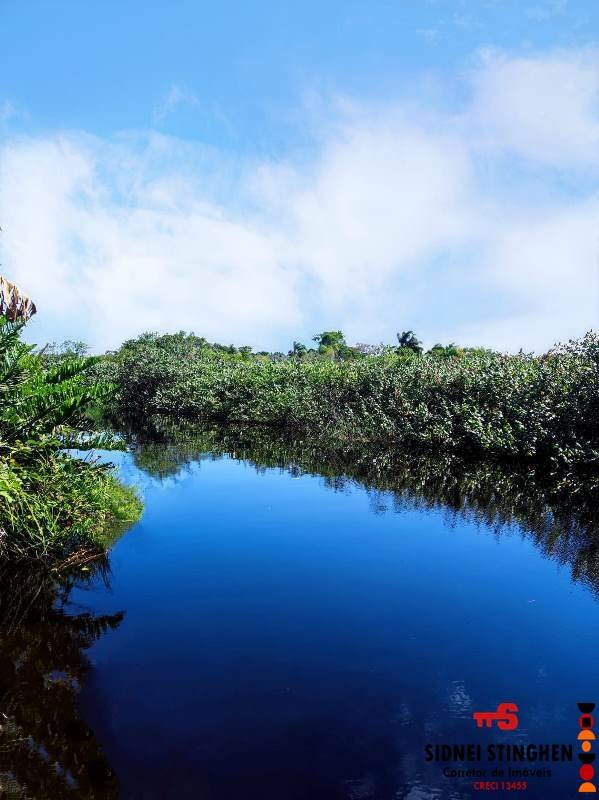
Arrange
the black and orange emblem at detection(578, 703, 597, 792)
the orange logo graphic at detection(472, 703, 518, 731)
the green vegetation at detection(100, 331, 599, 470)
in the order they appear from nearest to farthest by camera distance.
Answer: the black and orange emblem at detection(578, 703, 597, 792) < the orange logo graphic at detection(472, 703, 518, 731) < the green vegetation at detection(100, 331, 599, 470)

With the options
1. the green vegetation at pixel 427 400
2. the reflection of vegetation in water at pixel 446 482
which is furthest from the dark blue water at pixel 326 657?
the green vegetation at pixel 427 400

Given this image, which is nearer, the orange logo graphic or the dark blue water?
the dark blue water

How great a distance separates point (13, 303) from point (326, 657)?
8462 mm

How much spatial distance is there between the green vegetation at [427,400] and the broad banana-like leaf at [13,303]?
303cm

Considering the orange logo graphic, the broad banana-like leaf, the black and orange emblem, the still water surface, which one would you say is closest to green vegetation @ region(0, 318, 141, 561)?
the still water surface

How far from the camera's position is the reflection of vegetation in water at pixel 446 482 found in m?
10.5

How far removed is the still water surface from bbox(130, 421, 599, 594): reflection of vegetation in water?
0.37 m

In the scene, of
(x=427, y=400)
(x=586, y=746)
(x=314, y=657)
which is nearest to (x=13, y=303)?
(x=314, y=657)

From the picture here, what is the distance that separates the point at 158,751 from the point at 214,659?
1.42 meters

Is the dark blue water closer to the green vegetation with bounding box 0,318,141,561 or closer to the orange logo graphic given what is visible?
the orange logo graphic

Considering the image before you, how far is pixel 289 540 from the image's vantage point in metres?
10.1

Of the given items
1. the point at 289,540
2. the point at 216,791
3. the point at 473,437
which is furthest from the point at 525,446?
the point at 216,791

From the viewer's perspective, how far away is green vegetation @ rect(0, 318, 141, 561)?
732cm

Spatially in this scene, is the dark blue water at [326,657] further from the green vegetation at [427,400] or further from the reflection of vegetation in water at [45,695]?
the green vegetation at [427,400]
